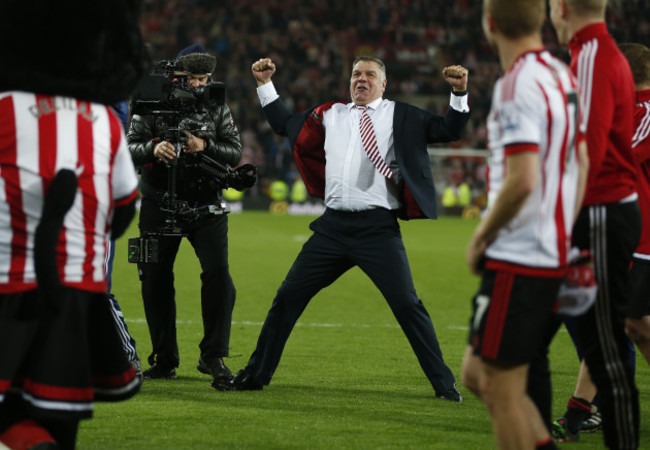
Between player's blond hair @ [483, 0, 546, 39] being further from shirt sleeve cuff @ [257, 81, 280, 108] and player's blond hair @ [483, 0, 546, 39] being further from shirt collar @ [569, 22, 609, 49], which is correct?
shirt sleeve cuff @ [257, 81, 280, 108]

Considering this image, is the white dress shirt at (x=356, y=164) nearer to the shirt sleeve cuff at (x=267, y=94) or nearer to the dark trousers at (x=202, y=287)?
the shirt sleeve cuff at (x=267, y=94)

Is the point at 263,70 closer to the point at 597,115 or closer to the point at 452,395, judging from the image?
the point at 452,395

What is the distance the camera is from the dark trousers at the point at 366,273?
601cm

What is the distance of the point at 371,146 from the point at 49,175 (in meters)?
Answer: 3.01

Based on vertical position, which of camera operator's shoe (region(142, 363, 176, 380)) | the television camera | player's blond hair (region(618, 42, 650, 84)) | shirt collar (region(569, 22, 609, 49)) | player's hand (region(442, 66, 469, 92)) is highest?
shirt collar (region(569, 22, 609, 49))

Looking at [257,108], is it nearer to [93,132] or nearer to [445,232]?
[445,232]

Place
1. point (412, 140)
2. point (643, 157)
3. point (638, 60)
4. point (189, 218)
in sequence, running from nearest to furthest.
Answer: point (638, 60) → point (643, 157) → point (412, 140) → point (189, 218)

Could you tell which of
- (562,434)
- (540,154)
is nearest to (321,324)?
(562,434)

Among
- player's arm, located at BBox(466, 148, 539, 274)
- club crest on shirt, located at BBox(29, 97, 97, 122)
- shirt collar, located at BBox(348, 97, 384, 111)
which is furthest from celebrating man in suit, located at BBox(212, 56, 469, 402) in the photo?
club crest on shirt, located at BBox(29, 97, 97, 122)

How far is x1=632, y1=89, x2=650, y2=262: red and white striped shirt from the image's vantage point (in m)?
5.00

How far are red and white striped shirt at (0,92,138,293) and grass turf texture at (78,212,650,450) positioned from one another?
143 cm

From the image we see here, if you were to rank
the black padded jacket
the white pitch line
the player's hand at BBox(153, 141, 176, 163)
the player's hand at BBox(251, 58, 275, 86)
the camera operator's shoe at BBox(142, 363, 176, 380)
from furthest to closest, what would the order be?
1. the white pitch line
2. the camera operator's shoe at BBox(142, 363, 176, 380)
3. the black padded jacket
4. the player's hand at BBox(251, 58, 275, 86)
5. the player's hand at BBox(153, 141, 176, 163)

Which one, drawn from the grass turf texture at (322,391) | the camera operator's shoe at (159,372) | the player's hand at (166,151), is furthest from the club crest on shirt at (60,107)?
the camera operator's shoe at (159,372)

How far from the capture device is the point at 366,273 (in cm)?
597
